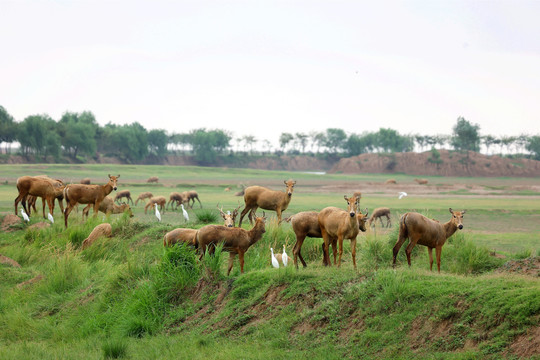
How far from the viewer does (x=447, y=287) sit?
974 cm

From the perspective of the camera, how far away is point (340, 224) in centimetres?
1269

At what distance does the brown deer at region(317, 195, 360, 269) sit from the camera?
1239 cm

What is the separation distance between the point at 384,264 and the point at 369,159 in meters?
115

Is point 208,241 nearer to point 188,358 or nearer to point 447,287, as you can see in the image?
point 188,358

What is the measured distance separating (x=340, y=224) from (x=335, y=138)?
152609 mm

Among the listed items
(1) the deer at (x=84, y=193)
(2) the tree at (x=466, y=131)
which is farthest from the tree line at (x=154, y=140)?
(1) the deer at (x=84, y=193)

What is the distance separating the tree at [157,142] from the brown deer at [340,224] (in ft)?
410

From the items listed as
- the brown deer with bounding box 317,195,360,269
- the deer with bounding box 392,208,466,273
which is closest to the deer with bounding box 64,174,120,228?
the brown deer with bounding box 317,195,360,269

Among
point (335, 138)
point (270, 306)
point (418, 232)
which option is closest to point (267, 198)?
point (418, 232)

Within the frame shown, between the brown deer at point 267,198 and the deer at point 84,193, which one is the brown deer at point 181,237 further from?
the deer at point 84,193

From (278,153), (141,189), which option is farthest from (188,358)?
(278,153)

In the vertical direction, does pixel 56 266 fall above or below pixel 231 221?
below

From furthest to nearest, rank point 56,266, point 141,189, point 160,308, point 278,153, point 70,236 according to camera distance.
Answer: point 278,153
point 141,189
point 70,236
point 56,266
point 160,308

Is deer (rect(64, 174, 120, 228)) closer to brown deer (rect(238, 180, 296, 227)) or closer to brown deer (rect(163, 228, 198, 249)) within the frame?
brown deer (rect(238, 180, 296, 227))
